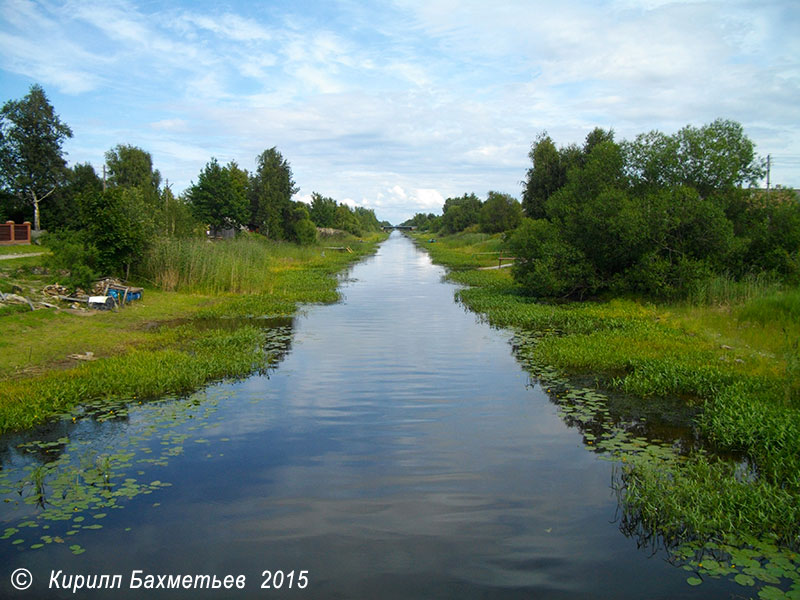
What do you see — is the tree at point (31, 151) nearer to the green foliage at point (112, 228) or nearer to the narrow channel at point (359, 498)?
the green foliage at point (112, 228)

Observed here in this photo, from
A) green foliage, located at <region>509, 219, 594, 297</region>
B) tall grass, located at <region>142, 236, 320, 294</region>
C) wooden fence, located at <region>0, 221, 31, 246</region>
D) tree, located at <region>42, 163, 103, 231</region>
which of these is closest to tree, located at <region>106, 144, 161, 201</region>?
tree, located at <region>42, 163, 103, 231</region>

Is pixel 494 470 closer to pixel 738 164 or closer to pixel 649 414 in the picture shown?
pixel 649 414

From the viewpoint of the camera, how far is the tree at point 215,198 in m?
44.0

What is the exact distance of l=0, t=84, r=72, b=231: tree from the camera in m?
41.4

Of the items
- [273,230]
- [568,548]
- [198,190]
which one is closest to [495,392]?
[568,548]

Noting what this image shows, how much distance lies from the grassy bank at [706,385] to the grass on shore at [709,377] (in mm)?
19

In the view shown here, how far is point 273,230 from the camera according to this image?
5047 centimetres

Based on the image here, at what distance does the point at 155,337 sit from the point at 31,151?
118 feet

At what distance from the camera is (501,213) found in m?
65.0

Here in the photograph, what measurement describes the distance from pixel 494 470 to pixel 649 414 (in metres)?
3.59

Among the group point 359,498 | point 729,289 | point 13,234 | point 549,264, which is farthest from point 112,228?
point 729,289

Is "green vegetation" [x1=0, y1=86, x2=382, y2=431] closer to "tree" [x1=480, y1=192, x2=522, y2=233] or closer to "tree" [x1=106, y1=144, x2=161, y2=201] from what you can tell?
"tree" [x1=106, y1=144, x2=161, y2=201]

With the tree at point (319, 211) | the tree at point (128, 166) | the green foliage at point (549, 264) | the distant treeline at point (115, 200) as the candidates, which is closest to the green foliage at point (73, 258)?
the distant treeline at point (115, 200)

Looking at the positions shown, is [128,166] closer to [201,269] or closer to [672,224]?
[201,269]
